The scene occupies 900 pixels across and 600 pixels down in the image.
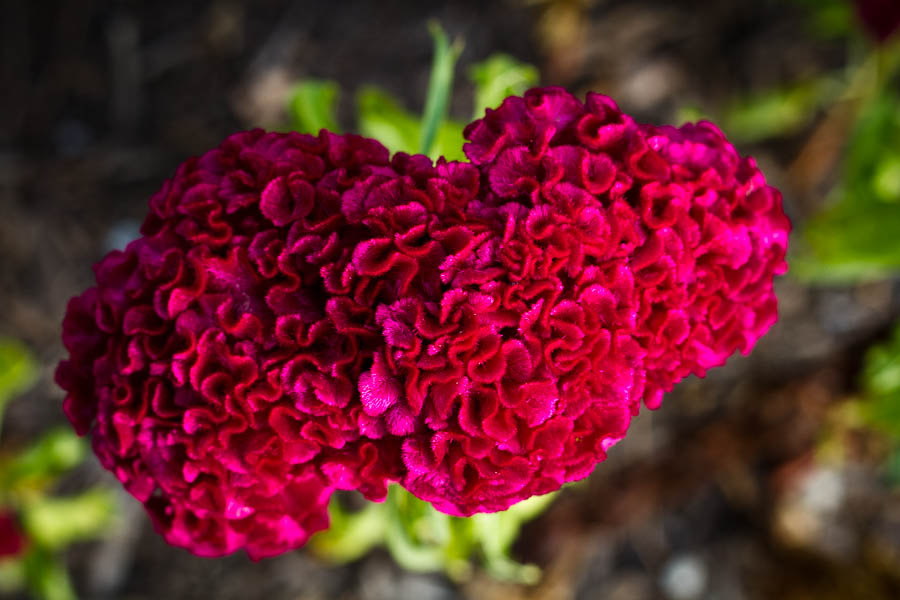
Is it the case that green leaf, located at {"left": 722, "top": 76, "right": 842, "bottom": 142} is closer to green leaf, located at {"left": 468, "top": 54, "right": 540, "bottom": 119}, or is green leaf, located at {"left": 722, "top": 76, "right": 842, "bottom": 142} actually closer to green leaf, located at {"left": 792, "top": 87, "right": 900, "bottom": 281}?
green leaf, located at {"left": 792, "top": 87, "right": 900, "bottom": 281}

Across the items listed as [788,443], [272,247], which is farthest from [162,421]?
[788,443]

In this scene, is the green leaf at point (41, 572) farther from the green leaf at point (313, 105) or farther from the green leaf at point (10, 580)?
the green leaf at point (313, 105)

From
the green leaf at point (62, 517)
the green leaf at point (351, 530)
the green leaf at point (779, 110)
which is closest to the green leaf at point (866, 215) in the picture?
the green leaf at point (779, 110)

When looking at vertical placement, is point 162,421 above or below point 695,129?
below

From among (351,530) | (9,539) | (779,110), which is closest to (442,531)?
(351,530)

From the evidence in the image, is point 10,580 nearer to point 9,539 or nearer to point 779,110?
point 9,539

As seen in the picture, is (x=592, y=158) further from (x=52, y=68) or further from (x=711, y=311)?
(x=52, y=68)

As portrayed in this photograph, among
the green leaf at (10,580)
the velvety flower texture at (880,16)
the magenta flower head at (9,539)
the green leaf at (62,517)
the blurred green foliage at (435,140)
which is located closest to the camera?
the blurred green foliage at (435,140)
